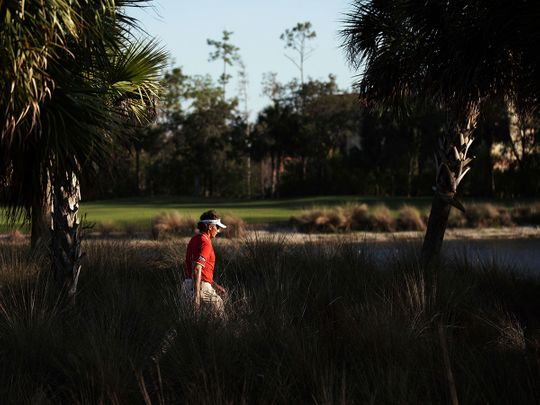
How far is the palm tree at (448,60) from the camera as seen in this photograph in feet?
31.0

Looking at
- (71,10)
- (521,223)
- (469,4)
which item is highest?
(469,4)

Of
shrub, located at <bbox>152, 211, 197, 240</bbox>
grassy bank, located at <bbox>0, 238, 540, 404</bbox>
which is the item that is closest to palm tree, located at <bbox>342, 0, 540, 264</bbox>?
grassy bank, located at <bbox>0, 238, 540, 404</bbox>

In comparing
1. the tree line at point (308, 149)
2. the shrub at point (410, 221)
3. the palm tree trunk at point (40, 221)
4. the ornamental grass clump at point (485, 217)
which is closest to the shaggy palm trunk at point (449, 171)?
the palm tree trunk at point (40, 221)

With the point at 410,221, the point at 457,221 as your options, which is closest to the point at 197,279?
the point at 410,221

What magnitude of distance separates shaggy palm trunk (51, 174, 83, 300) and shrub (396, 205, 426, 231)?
62.6 ft

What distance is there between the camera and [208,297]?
26.9 feet

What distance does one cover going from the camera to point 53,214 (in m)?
9.75

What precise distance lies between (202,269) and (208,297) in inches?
13.3

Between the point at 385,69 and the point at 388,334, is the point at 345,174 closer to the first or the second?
the point at 385,69

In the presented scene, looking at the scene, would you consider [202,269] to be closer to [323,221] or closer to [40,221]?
[40,221]

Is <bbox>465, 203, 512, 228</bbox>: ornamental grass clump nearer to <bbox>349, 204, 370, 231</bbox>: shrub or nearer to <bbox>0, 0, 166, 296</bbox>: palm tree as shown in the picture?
<bbox>349, 204, 370, 231</bbox>: shrub

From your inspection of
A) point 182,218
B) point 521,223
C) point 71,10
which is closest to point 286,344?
point 71,10

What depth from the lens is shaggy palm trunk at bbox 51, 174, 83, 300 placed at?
9.56m

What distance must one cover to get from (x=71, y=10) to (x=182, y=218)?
18.7 meters
